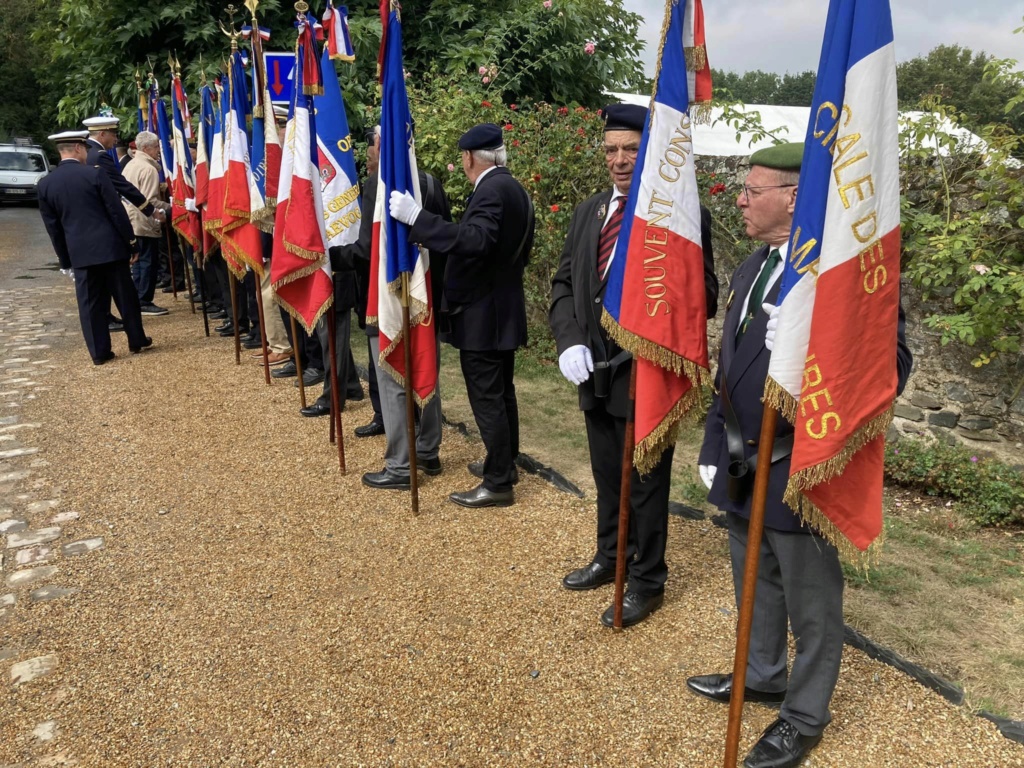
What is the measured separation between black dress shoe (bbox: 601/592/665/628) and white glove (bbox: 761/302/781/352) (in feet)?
4.87

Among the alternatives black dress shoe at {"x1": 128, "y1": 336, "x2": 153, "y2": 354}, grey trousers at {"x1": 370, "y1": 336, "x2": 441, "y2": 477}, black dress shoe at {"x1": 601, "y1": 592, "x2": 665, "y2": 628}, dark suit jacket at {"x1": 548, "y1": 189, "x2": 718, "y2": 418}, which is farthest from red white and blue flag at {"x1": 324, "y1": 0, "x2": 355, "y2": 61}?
black dress shoe at {"x1": 128, "y1": 336, "x2": 153, "y2": 354}

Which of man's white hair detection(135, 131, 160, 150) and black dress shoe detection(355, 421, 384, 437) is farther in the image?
man's white hair detection(135, 131, 160, 150)

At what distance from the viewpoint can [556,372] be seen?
7.61 m

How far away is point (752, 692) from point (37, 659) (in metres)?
2.96

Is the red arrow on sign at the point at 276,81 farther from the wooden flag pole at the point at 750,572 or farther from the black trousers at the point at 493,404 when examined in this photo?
the wooden flag pole at the point at 750,572

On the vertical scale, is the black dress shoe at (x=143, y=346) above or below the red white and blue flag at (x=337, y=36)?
Answer: below

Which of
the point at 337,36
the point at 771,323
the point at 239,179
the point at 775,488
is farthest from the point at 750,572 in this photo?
the point at 239,179

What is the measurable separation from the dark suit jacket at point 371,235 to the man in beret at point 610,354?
51.1 inches

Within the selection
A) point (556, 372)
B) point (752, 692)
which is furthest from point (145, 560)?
point (556, 372)

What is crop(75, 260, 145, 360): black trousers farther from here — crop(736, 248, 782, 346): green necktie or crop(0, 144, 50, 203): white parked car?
crop(0, 144, 50, 203): white parked car

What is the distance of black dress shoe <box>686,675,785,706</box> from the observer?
109 inches

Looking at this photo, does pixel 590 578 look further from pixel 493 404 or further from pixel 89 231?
pixel 89 231

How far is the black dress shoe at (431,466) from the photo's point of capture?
503 centimetres

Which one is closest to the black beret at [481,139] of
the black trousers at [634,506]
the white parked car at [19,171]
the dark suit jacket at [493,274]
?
the dark suit jacket at [493,274]
